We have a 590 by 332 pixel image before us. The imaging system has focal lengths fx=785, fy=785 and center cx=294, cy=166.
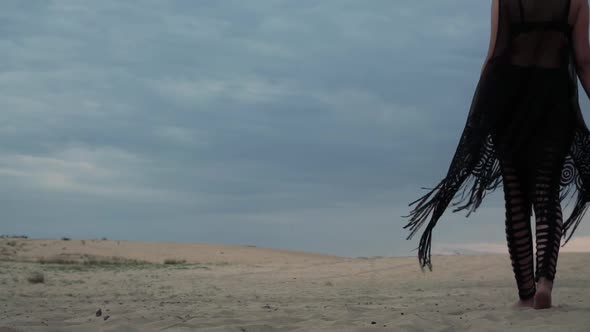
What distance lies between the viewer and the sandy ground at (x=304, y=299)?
217 inches

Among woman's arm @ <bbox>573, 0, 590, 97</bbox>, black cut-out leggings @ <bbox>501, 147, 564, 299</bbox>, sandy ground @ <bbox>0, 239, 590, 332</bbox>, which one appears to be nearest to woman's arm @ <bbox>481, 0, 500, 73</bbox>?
woman's arm @ <bbox>573, 0, 590, 97</bbox>

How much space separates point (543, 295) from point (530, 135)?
1202mm

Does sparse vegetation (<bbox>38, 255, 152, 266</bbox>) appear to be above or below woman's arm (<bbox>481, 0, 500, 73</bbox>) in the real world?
below

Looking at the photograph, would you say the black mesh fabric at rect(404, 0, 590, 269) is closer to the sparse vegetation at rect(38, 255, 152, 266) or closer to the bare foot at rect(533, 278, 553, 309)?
the bare foot at rect(533, 278, 553, 309)

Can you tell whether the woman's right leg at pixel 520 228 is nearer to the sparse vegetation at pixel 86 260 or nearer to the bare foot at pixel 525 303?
the bare foot at pixel 525 303

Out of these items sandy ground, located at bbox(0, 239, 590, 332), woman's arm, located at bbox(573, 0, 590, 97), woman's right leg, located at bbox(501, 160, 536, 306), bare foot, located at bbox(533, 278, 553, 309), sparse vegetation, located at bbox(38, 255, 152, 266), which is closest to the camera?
sandy ground, located at bbox(0, 239, 590, 332)

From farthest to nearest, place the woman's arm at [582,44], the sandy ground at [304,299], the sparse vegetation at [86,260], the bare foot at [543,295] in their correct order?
the sparse vegetation at [86,260]
the woman's arm at [582,44]
the bare foot at [543,295]
the sandy ground at [304,299]

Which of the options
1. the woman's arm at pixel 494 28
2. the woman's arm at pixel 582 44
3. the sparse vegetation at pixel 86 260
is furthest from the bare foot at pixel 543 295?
the sparse vegetation at pixel 86 260

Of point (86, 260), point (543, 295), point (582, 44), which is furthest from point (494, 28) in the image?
point (86, 260)

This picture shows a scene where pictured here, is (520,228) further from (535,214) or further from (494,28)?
(494,28)

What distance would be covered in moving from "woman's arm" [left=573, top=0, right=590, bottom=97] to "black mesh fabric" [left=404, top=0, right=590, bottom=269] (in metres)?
0.06

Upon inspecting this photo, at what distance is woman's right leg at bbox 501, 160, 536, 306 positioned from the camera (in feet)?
19.8

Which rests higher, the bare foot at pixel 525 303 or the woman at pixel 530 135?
the woman at pixel 530 135

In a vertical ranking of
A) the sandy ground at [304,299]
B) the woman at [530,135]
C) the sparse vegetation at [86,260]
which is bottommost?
the sandy ground at [304,299]
